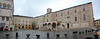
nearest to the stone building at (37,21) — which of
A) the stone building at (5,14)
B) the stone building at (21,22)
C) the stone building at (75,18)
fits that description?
the stone building at (21,22)

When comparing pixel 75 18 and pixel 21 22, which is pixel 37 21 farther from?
pixel 75 18

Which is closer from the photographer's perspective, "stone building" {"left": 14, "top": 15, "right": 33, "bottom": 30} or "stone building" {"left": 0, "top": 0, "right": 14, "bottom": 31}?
"stone building" {"left": 0, "top": 0, "right": 14, "bottom": 31}

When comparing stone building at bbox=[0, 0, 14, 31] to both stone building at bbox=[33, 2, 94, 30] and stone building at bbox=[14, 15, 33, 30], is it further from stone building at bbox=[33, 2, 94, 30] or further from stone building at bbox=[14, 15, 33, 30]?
stone building at bbox=[14, 15, 33, 30]

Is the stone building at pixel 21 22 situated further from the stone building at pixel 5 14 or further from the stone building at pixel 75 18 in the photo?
the stone building at pixel 75 18

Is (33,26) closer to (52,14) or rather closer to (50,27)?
(52,14)

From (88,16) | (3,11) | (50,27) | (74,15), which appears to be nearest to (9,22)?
(3,11)

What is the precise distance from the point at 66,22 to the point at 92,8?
1374 centimetres

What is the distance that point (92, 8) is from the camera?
33.8 m

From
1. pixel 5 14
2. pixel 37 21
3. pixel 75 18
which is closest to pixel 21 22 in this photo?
pixel 37 21

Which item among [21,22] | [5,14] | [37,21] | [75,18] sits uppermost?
[5,14]

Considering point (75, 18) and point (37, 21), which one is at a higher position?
point (75, 18)

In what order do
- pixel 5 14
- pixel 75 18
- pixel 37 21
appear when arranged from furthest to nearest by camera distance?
pixel 37 21 < pixel 75 18 < pixel 5 14

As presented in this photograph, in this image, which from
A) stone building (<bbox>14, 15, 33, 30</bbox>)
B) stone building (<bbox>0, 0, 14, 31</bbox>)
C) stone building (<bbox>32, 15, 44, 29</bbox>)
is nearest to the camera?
stone building (<bbox>0, 0, 14, 31</bbox>)

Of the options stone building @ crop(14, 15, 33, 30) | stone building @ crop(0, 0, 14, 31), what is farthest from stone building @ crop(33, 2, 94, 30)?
stone building @ crop(14, 15, 33, 30)
